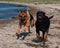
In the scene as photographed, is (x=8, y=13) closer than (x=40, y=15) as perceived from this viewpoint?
No

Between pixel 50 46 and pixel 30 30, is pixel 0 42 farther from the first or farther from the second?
pixel 30 30

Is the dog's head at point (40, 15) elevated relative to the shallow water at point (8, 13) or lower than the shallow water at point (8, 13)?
elevated

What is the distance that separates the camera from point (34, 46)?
37.9 ft

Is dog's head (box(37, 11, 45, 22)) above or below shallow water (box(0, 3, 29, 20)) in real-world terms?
above

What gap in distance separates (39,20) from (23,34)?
2766 mm

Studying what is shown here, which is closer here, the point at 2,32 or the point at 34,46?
the point at 34,46

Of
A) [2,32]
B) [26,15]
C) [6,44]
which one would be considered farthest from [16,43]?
[2,32]

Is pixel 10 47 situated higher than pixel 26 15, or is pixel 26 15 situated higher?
pixel 26 15

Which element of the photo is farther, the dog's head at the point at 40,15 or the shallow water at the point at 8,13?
the shallow water at the point at 8,13

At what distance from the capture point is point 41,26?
11766mm

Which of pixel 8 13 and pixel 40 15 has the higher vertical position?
pixel 40 15

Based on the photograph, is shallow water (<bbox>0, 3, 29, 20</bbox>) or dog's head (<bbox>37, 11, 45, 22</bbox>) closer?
dog's head (<bbox>37, 11, 45, 22</bbox>)

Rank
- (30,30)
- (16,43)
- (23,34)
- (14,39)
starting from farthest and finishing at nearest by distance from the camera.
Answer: (30,30) → (23,34) → (14,39) → (16,43)

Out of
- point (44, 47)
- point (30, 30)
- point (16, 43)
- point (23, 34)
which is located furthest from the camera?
point (30, 30)
